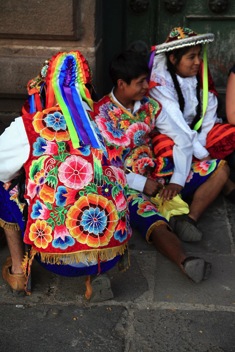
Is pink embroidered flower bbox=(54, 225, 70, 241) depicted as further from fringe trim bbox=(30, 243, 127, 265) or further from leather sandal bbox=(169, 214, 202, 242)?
leather sandal bbox=(169, 214, 202, 242)

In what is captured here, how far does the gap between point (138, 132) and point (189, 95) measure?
56cm

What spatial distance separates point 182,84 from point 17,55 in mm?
1184

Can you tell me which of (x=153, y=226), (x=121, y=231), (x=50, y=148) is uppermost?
(x=50, y=148)

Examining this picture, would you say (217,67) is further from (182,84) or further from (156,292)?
(156,292)

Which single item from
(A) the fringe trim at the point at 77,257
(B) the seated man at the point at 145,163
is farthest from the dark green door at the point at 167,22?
(A) the fringe trim at the point at 77,257

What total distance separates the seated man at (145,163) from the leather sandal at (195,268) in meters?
0.27

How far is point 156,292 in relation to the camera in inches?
144

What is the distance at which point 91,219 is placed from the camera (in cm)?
323

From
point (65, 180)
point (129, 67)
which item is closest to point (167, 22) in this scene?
point (129, 67)

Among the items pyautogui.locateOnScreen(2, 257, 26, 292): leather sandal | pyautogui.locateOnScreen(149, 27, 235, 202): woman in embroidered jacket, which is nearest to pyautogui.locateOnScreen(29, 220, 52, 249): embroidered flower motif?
pyautogui.locateOnScreen(2, 257, 26, 292): leather sandal

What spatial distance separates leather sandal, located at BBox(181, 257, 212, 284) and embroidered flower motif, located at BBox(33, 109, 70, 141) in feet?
3.23

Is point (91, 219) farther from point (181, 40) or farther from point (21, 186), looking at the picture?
point (181, 40)

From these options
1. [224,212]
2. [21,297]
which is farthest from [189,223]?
[21,297]

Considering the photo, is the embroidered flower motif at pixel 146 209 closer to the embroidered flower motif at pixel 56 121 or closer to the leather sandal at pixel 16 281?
the leather sandal at pixel 16 281
